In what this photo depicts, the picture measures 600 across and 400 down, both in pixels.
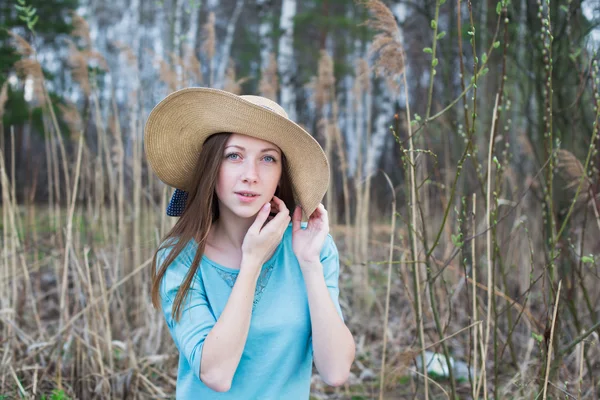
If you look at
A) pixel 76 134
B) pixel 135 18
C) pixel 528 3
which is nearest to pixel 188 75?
pixel 76 134

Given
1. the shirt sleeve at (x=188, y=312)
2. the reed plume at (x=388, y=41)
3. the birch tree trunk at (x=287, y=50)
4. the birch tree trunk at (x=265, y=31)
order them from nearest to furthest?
1. the shirt sleeve at (x=188, y=312)
2. the reed plume at (x=388, y=41)
3. the birch tree trunk at (x=287, y=50)
4. the birch tree trunk at (x=265, y=31)

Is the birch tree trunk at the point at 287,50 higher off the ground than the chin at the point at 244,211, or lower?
higher

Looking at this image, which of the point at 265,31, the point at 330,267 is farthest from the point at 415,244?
the point at 265,31

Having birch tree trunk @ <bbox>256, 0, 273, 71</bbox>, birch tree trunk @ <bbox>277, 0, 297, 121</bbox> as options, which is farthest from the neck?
birch tree trunk @ <bbox>256, 0, 273, 71</bbox>

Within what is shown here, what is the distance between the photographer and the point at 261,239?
1264 mm

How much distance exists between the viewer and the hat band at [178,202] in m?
1.56

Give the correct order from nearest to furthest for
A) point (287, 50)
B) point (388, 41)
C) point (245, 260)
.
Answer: point (245, 260) < point (388, 41) < point (287, 50)

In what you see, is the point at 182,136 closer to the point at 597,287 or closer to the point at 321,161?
the point at 321,161

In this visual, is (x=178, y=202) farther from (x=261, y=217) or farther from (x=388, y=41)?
(x=388, y=41)

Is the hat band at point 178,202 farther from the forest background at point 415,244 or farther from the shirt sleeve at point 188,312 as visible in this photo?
the forest background at point 415,244

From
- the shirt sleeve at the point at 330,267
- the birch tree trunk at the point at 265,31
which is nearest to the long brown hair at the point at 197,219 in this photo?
the shirt sleeve at the point at 330,267

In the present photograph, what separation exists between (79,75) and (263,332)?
1.83 meters

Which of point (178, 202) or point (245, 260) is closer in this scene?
point (245, 260)

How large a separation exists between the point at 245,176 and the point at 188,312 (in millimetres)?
352
